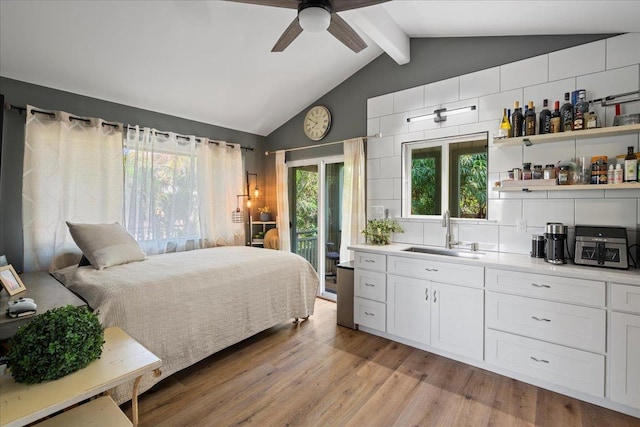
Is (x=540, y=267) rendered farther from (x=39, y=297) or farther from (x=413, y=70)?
(x=39, y=297)

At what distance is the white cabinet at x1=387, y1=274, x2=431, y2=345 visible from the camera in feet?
8.82

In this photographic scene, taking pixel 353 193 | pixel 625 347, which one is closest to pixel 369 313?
pixel 353 193

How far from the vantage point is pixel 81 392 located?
3.75ft

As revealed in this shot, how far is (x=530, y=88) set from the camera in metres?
2.62

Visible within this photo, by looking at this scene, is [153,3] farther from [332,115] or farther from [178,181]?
[332,115]

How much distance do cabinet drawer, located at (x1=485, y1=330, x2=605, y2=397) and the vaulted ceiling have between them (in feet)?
7.51

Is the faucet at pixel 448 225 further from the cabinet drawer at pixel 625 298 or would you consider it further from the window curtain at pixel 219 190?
the window curtain at pixel 219 190

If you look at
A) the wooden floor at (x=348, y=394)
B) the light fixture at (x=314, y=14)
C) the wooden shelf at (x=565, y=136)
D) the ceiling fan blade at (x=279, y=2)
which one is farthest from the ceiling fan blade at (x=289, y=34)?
the wooden floor at (x=348, y=394)

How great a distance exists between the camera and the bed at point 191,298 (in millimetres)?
2014

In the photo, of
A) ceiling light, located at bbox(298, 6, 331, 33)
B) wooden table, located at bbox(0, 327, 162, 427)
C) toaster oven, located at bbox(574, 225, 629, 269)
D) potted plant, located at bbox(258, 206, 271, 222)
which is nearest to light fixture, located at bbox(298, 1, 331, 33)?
ceiling light, located at bbox(298, 6, 331, 33)

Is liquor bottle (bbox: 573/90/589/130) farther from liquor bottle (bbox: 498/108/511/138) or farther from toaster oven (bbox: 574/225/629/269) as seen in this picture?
toaster oven (bbox: 574/225/629/269)

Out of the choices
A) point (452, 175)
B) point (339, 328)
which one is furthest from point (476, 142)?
point (339, 328)

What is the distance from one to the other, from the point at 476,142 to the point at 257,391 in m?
2.92

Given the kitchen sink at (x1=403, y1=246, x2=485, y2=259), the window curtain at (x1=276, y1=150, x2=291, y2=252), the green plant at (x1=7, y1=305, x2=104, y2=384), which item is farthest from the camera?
the window curtain at (x1=276, y1=150, x2=291, y2=252)
